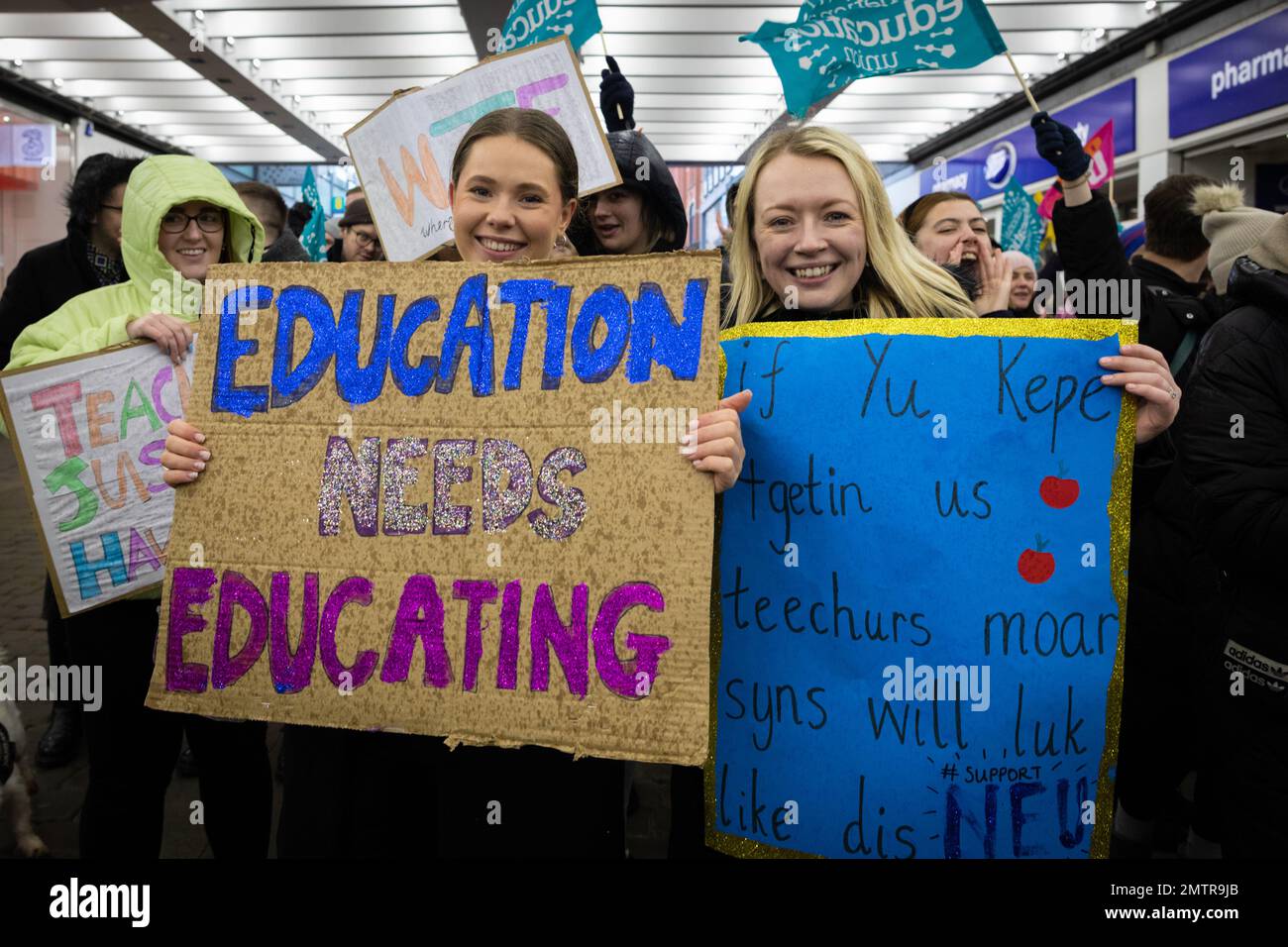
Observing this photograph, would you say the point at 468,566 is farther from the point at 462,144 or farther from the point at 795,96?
the point at 795,96

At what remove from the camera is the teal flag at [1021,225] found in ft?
21.7

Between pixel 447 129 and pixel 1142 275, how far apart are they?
239cm

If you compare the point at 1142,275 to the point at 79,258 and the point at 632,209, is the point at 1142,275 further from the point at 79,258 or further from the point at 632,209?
the point at 79,258

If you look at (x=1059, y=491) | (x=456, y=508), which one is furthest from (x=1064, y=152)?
(x=456, y=508)

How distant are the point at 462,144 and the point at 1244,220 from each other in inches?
79.8

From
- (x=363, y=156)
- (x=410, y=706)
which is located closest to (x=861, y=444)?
(x=410, y=706)

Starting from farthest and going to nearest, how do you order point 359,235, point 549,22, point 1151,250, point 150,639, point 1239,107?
point 1239,107 → point 359,235 → point 1151,250 → point 549,22 → point 150,639

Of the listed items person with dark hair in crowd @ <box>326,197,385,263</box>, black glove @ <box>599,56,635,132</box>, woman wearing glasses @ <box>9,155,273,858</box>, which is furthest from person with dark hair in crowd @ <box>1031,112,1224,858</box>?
person with dark hair in crowd @ <box>326,197,385,263</box>

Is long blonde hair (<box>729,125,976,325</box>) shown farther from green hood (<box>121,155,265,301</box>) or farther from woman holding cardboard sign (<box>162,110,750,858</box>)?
green hood (<box>121,155,265,301</box>)

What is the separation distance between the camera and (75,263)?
10.3 ft

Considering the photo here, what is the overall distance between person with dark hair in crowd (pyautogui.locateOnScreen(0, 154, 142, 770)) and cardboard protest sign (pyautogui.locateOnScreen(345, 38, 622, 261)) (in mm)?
1084

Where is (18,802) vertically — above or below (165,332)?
below

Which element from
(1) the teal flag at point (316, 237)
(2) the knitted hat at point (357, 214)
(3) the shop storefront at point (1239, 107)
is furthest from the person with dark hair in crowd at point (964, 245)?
(3) the shop storefront at point (1239, 107)
